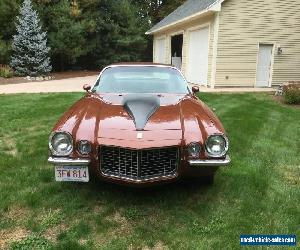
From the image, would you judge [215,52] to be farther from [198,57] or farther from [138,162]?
[138,162]

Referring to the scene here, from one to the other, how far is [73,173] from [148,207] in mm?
895

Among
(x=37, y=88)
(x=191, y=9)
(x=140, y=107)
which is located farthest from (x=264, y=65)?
(x=140, y=107)

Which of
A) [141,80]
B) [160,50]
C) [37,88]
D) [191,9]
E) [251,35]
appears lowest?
[37,88]

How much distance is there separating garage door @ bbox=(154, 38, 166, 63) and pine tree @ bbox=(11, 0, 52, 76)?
27.1ft

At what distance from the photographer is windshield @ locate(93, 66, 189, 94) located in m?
5.54

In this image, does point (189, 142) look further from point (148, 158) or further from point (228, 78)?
point (228, 78)

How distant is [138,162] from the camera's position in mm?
3881

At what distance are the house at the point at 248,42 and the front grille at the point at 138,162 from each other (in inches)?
504

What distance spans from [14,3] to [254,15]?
14.9m

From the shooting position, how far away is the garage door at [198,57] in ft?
57.8

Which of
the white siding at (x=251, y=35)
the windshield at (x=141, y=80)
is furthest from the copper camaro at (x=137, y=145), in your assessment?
the white siding at (x=251, y=35)

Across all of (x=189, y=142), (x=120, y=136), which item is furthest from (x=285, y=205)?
(x=120, y=136)

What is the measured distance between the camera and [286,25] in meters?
17.1

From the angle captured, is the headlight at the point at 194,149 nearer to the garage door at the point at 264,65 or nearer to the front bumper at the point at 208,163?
the front bumper at the point at 208,163
